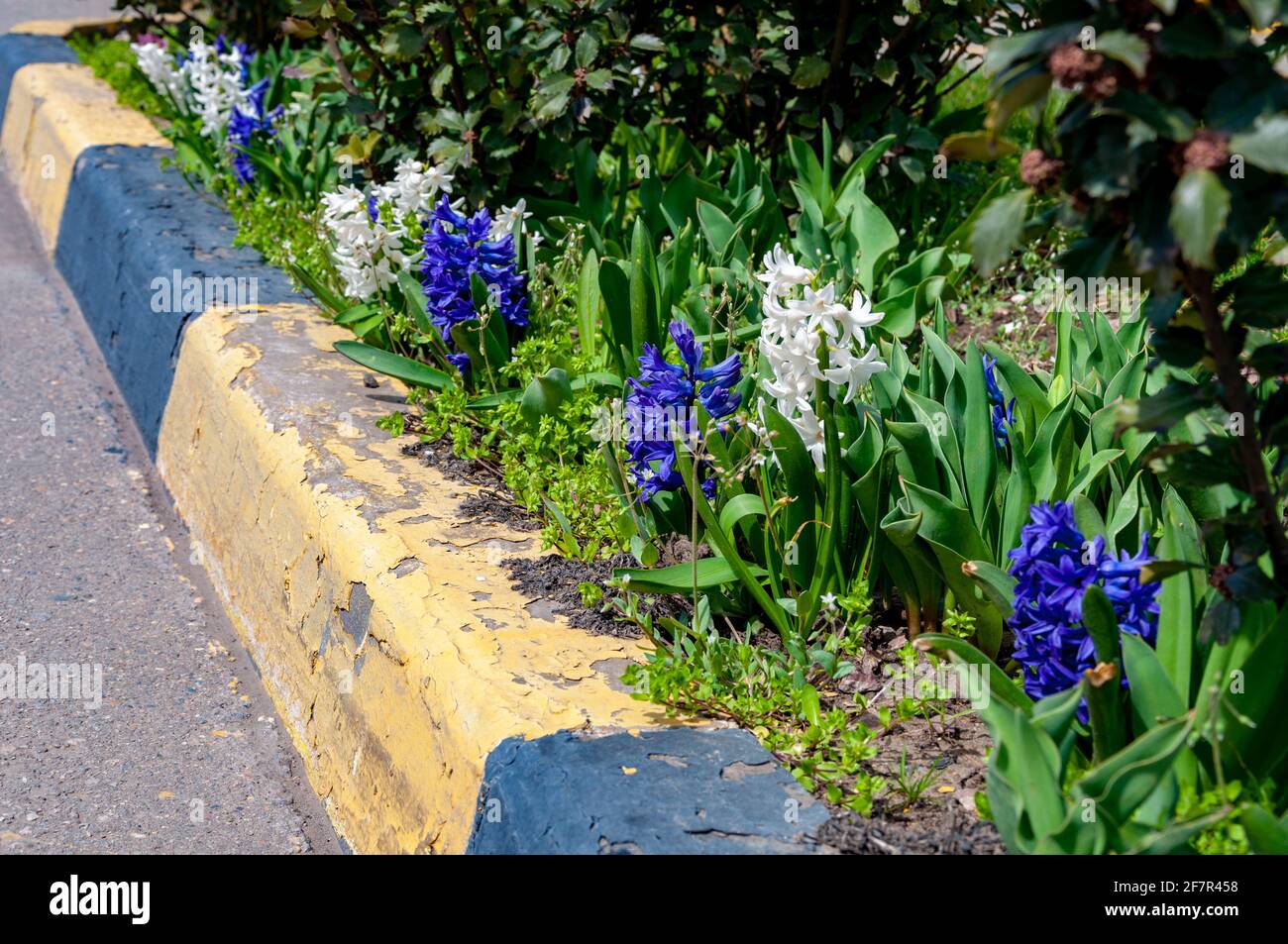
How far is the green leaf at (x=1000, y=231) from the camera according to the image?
5.54 ft

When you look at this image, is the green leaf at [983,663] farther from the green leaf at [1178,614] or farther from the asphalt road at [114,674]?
the asphalt road at [114,674]

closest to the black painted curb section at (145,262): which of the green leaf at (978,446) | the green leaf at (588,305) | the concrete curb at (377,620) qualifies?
the concrete curb at (377,620)

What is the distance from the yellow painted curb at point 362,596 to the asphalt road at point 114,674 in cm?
8

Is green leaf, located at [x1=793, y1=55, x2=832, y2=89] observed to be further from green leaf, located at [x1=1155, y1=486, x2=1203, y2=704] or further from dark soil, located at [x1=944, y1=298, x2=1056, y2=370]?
green leaf, located at [x1=1155, y1=486, x2=1203, y2=704]

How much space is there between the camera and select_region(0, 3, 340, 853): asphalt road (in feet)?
8.03

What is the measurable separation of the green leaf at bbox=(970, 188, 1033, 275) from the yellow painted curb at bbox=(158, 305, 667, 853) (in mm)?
880

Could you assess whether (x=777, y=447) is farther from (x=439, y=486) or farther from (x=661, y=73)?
(x=661, y=73)

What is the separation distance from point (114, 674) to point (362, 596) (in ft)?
2.37

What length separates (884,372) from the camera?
246cm

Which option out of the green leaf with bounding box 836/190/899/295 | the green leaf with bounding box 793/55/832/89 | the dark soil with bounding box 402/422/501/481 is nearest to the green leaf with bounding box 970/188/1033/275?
the dark soil with bounding box 402/422/501/481

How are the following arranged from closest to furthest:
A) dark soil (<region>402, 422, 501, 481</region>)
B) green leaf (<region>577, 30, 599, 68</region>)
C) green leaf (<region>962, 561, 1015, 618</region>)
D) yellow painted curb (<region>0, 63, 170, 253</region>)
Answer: green leaf (<region>962, 561, 1015, 618</region>) → dark soil (<region>402, 422, 501, 481</region>) → green leaf (<region>577, 30, 599, 68</region>) → yellow painted curb (<region>0, 63, 170, 253</region>)
